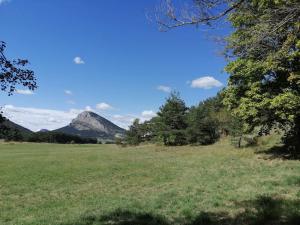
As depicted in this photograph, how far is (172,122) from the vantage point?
68.2m

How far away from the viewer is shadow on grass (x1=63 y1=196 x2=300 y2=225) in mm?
Result: 9797

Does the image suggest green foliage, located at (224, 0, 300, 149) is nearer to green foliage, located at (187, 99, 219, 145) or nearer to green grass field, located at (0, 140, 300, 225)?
green grass field, located at (0, 140, 300, 225)

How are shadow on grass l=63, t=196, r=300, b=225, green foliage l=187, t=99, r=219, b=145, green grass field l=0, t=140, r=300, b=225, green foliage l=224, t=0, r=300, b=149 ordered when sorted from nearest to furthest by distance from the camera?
1. shadow on grass l=63, t=196, r=300, b=225
2. green grass field l=0, t=140, r=300, b=225
3. green foliage l=224, t=0, r=300, b=149
4. green foliage l=187, t=99, r=219, b=145

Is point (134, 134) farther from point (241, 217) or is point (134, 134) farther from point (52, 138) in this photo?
point (241, 217)

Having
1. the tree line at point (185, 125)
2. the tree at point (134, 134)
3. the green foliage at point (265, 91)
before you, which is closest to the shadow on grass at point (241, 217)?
the green foliage at point (265, 91)

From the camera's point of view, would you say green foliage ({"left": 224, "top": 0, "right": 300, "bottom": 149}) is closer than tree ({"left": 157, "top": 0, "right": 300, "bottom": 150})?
No

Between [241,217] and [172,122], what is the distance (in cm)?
5793

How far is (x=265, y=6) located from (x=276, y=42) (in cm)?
119

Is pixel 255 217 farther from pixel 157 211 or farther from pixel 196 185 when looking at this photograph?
pixel 196 185

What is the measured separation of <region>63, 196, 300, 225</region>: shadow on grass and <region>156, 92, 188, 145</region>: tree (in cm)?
5282

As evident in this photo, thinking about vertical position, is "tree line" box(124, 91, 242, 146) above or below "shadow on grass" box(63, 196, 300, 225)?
above

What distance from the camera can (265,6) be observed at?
9125 millimetres

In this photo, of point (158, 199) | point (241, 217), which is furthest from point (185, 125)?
point (241, 217)

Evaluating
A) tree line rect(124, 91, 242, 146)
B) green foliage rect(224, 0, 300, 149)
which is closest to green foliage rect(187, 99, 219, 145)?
tree line rect(124, 91, 242, 146)
